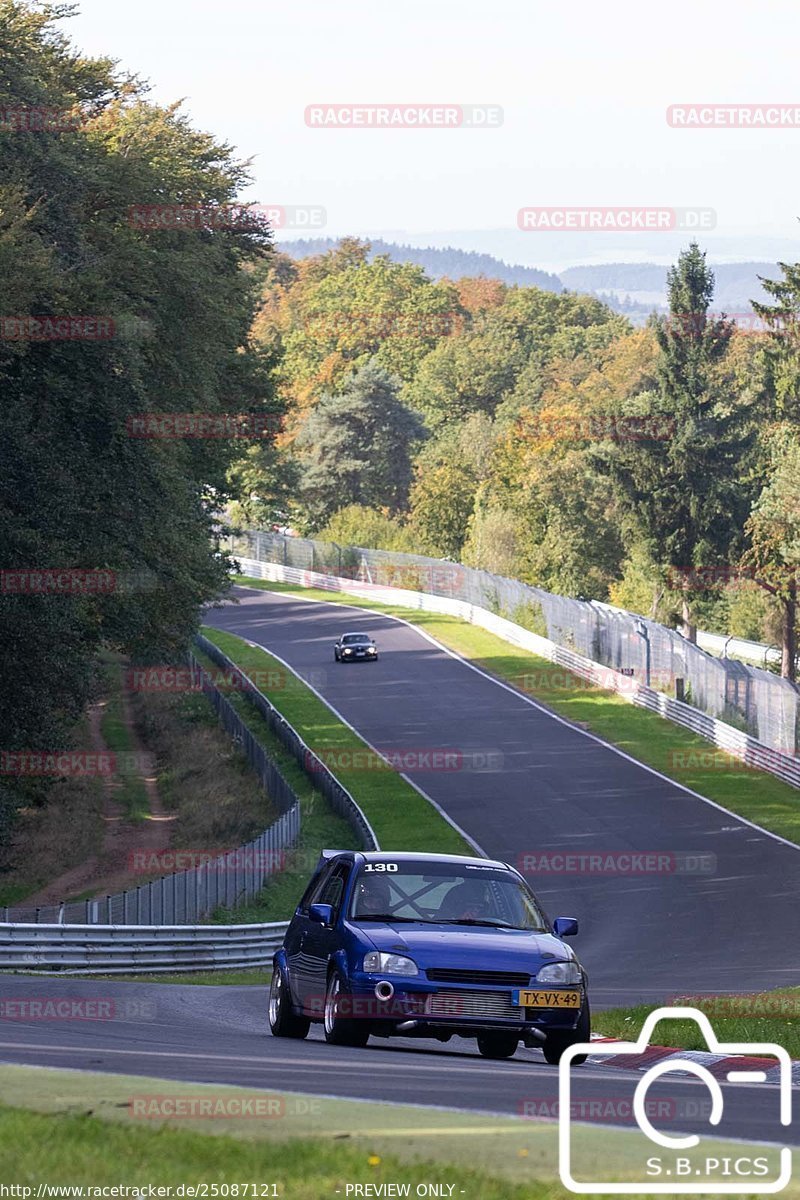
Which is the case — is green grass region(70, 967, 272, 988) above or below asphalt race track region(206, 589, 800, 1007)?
above

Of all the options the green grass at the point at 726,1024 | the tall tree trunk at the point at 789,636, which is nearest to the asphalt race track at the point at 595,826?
the green grass at the point at 726,1024

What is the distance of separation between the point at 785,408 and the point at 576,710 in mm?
33516

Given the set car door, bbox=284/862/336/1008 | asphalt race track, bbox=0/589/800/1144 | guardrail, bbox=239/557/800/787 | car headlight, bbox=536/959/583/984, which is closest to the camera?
asphalt race track, bbox=0/589/800/1144

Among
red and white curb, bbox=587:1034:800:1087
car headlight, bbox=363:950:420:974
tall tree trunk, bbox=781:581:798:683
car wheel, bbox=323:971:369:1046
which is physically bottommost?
tall tree trunk, bbox=781:581:798:683

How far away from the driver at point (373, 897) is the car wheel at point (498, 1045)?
3.92ft

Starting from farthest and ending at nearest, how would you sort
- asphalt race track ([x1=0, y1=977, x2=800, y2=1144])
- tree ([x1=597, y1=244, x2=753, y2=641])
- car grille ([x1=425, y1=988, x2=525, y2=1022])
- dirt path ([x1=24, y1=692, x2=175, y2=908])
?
tree ([x1=597, y1=244, x2=753, y2=641])
dirt path ([x1=24, y1=692, x2=175, y2=908])
car grille ([x1=425, y1=988, x2=525, y2=1022])
asphalt race track ([x1=0, y1=977, x2=800, y2=1144])

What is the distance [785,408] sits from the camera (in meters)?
92.3

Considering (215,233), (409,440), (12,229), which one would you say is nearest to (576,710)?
(215,233)

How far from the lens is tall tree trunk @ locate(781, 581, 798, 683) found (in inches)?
3344

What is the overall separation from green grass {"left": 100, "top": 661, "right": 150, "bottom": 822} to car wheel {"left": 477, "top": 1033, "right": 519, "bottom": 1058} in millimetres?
29013

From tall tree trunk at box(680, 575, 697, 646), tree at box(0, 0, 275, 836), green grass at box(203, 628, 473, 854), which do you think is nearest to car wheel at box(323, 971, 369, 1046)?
tree at box(0, 0, 275, 836)

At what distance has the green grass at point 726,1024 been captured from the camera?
1595cm

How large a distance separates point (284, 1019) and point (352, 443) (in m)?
128

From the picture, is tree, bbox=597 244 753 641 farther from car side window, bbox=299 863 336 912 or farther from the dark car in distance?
car side window, bbox=299 863 336 912
